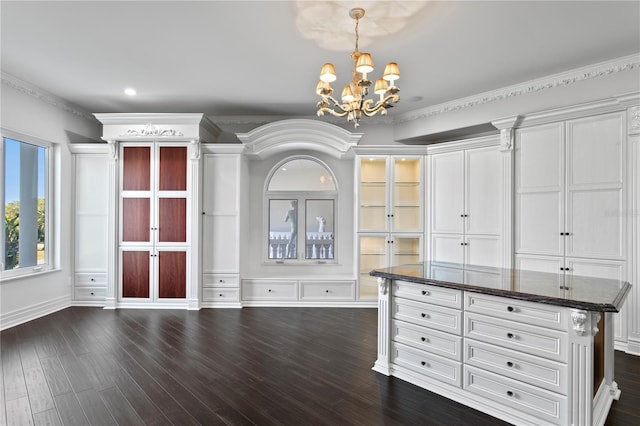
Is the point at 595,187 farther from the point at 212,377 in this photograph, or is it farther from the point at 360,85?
the point at 212,377

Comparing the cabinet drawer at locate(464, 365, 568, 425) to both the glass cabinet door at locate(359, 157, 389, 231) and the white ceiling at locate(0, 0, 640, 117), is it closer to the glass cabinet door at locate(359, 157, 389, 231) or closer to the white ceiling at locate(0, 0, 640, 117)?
the white ceiling at locate(0, 0, 640, 117)

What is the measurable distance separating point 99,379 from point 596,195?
5.24 metres

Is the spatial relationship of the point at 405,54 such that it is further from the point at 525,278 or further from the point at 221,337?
the point at 221,337

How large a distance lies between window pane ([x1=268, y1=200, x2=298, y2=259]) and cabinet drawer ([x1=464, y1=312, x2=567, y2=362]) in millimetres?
3757

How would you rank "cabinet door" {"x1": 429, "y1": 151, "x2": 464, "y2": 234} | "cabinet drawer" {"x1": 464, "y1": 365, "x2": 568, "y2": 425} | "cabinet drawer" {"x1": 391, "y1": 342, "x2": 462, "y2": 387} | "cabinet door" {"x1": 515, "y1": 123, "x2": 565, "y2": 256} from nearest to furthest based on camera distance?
"cabinet drawer" {"x1": 464, "y1": 365, "x2": 568, "y2": 425}
"cabinet drawer" {"x1": 391, "y1": 342, "x2": 462, "y2": 387}
"cabinet door" {"x1": 515, "y1": 123, "x2": 565, "y2": 256}
"cabinet door" {"x1": 429, "y1": 151, "x2": 464, "y2": 234}

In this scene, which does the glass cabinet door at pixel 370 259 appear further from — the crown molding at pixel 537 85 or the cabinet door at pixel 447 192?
the crown molding at pixel 537 85

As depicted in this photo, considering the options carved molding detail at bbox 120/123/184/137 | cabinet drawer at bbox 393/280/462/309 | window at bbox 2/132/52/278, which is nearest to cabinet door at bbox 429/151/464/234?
cabinet drawer at bbox 393/280/462/309

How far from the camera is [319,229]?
588 cm

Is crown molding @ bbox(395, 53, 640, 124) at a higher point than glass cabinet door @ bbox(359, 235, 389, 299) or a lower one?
higher

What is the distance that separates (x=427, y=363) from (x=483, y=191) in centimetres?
287

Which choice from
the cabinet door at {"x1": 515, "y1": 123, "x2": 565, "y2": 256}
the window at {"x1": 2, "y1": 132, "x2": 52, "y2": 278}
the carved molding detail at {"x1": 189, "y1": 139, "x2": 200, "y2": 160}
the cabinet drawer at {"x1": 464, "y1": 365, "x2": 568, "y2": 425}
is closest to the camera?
the cabinet drawer at {"x1": 464, "y1": 365, "x2": 568, "y2": 425}

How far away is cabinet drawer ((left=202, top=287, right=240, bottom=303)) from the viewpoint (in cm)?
518

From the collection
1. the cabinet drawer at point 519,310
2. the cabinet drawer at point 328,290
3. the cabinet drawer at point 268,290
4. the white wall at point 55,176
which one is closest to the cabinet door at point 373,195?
the cabinet drawer at point 328,290

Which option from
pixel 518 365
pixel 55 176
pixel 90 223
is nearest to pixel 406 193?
pixel 518 365
